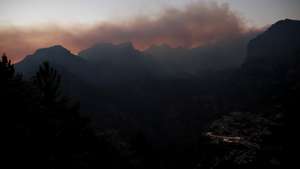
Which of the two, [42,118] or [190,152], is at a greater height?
[42,118]

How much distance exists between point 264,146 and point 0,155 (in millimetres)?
73313

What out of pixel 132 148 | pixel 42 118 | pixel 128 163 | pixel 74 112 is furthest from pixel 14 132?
pixel 132 148

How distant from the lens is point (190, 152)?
97938 mm

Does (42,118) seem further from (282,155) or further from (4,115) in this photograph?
(282,155)

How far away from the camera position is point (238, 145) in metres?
75.2

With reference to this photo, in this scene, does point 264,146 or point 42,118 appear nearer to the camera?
Result: point 42,118

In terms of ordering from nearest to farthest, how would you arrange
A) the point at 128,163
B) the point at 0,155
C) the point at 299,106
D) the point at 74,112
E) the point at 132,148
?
the point at 0,155 < the point at 74,112 < the point at 128,163 < the point at 132,148 < the point at 299,106

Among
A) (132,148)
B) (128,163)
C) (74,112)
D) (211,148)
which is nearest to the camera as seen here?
(74,112)

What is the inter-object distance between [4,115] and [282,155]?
65.4 meters

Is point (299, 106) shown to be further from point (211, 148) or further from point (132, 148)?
point (132, 148)

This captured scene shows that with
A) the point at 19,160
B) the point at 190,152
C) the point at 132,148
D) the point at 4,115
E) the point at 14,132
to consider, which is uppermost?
the point at 4,115

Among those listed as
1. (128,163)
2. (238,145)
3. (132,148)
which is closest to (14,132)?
(128,163)

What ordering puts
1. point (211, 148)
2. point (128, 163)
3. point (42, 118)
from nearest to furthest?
point (42, 118) < point (128, 163) < point (211, 148)

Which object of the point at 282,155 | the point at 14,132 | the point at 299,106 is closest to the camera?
the point at 14,132
